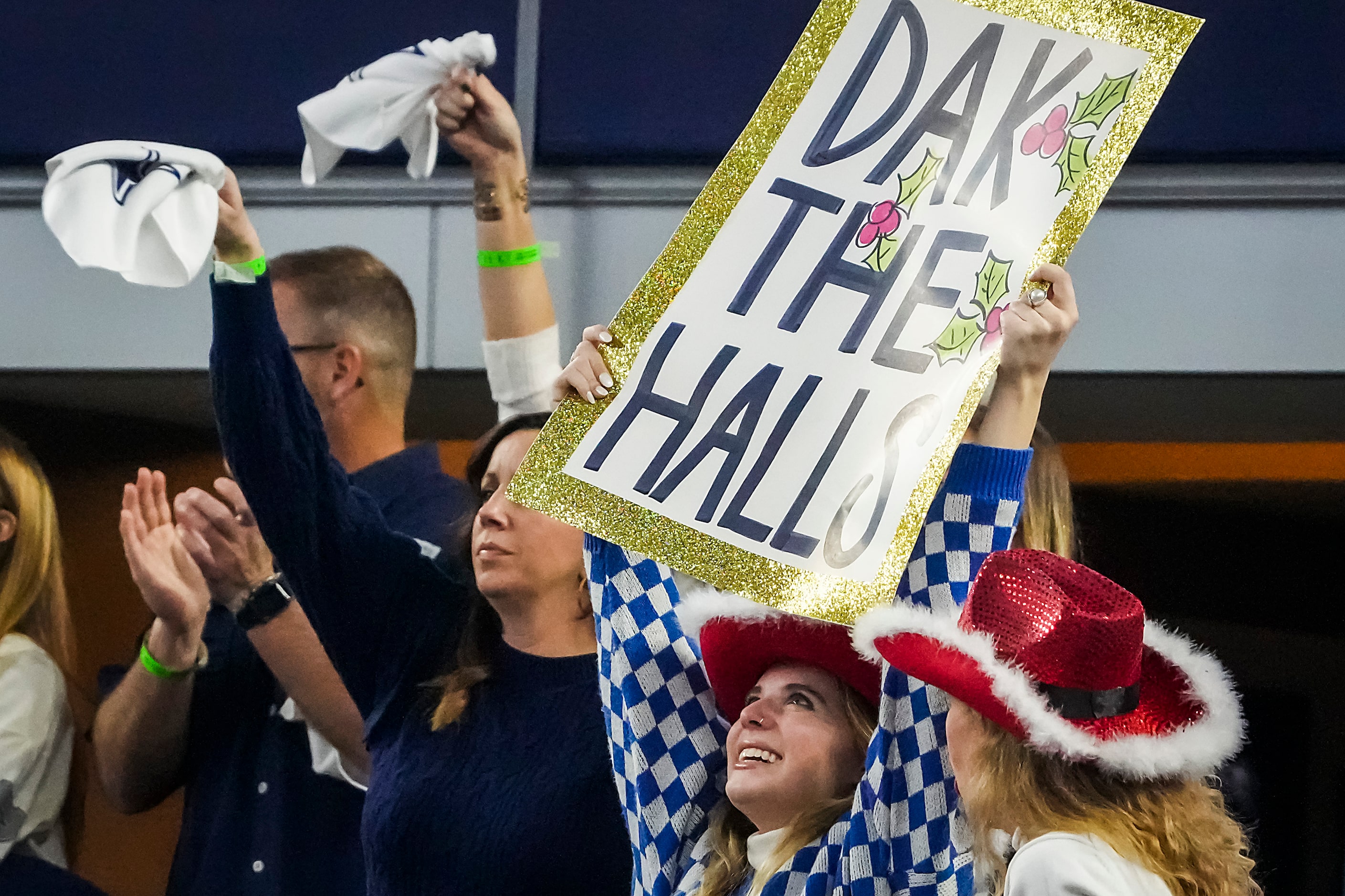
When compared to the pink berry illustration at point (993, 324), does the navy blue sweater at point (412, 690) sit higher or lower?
lower

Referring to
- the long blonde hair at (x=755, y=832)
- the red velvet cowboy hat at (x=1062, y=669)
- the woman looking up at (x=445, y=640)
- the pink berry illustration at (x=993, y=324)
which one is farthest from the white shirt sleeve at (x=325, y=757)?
the pink berry illustration at (x=993, y=324)

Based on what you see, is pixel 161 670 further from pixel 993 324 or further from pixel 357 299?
pixel 993 324

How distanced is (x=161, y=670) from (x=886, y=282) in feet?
3.10

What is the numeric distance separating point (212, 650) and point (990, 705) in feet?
3.11

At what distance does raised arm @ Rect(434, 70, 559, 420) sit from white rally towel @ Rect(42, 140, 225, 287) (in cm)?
33

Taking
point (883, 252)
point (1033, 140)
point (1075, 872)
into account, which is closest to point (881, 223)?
point (883, 252)

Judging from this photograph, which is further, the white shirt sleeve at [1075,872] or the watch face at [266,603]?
the watch face at [266,603]

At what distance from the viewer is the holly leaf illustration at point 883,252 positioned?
3.68 ft

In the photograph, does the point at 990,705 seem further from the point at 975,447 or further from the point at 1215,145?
the point at 1215,145

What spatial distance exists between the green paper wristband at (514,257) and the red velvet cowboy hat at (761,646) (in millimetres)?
538

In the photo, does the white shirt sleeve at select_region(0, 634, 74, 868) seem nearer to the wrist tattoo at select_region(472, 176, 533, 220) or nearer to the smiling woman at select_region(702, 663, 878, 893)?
the wrist tattoo at select_region(472, 176, 533, 220)

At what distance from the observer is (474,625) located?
1.52m

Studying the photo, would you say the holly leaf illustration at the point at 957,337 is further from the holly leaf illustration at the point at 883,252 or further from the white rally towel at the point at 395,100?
the white rally towel at the point at 395,100

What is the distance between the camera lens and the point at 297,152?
1.67 metres
